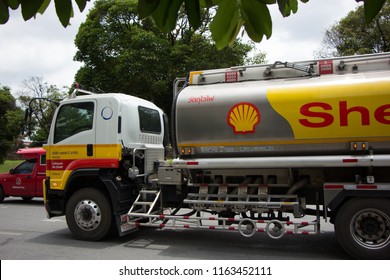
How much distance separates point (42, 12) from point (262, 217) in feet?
17.5

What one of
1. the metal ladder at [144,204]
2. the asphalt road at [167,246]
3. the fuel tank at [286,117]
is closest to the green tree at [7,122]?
the asphalt road at [167,246]

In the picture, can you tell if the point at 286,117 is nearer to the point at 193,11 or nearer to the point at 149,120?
the point at 149,120

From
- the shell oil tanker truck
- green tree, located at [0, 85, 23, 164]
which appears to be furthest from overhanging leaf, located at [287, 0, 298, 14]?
green tree, located at [0, 85, 23, 164]

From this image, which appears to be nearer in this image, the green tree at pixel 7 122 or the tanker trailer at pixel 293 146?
the tanker trailer at pixel 293 146

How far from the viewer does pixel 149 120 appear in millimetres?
8094

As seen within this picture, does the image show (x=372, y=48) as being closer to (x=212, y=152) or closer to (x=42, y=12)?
(x=212, y=152)

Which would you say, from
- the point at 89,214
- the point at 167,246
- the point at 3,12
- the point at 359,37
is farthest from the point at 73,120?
the point at 359,37

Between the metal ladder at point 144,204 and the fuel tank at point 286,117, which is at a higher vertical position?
the fuel tank at point 286,117

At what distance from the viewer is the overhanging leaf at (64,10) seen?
154 cm

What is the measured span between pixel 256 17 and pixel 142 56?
17484mm

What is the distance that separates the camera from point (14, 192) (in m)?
13.4

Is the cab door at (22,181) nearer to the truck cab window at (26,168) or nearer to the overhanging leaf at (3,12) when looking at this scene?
the truck cab window at (26,168)

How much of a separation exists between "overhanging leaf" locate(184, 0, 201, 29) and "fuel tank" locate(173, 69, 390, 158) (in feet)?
14.5

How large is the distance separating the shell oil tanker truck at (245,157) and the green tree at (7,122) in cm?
3025
